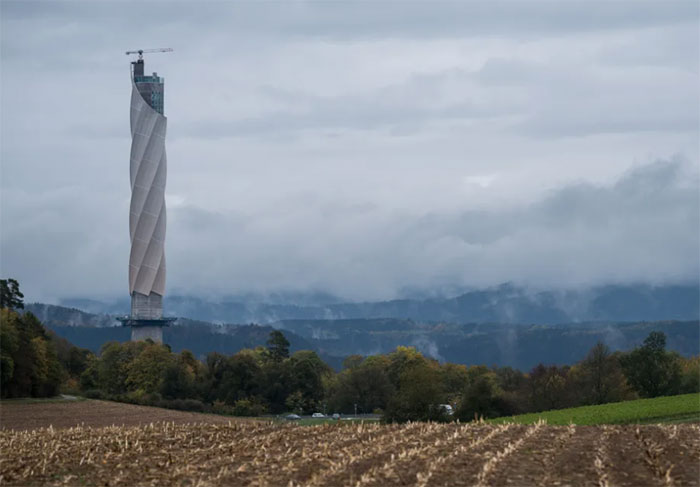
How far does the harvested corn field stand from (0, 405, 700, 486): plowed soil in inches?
1.8

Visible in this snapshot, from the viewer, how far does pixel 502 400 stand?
124 meters

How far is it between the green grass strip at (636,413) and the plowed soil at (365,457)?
891 inches

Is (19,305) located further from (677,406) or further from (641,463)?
(641,463)

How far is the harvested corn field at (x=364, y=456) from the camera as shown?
33.8 metres

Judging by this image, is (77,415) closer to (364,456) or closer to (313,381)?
(313,381)

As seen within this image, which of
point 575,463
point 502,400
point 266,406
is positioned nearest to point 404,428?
point 575,463

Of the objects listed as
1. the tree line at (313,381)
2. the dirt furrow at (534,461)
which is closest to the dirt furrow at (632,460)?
the dirt furrow at (534,461)

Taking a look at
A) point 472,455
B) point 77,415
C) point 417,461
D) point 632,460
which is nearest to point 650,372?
point 77,415

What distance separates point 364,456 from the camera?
130 feet

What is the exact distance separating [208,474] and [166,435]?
16.5m

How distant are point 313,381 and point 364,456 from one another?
134709 millimetres

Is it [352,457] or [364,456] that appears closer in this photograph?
[352,457]

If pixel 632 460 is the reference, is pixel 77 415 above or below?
below

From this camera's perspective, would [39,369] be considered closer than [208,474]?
No
